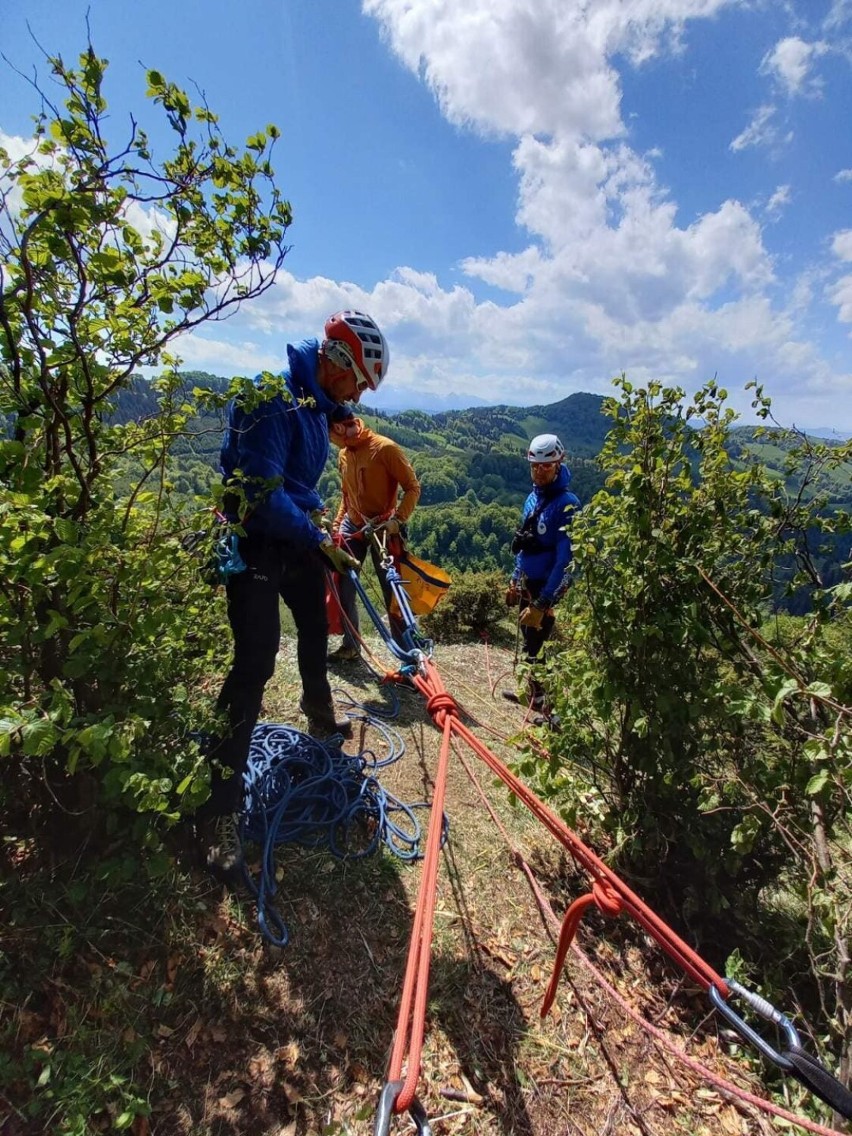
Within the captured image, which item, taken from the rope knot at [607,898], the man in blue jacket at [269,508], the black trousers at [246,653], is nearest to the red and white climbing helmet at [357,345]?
the man in blue jacket at [269,508]

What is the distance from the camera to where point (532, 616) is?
5387 mm

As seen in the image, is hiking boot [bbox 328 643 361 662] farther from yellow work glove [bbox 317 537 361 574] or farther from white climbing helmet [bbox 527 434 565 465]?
white climbing helmet [bbox 527 434 565 465]

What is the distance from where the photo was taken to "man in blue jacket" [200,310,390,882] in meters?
2.80

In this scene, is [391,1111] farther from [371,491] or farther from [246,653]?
[371,491]

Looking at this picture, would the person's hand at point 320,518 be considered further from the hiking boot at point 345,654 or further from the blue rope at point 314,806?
the hiking boot at point 345,654

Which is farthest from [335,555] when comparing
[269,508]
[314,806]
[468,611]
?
[468,611]

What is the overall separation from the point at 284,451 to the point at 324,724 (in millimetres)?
2371

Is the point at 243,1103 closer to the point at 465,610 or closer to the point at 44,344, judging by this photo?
the point at 44,344

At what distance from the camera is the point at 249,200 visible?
2.03 m

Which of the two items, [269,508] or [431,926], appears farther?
[269,508]

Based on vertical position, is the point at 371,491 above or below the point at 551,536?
above

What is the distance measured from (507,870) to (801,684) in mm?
2133

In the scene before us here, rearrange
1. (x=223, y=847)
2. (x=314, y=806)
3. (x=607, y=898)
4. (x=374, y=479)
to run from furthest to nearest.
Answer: (x=374, y=479)
(x=314, y=806)
(x=223, y=847)
(x=607, y=898)

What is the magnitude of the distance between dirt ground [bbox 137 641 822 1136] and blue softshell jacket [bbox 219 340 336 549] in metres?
1.88
